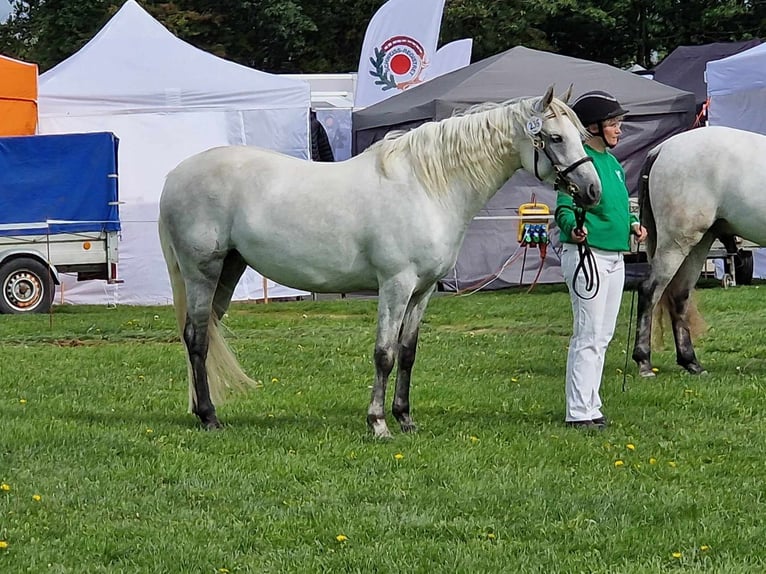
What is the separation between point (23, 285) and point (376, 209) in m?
9.63

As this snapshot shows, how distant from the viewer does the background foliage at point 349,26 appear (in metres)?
33.7

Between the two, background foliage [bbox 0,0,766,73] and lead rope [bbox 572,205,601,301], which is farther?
background foliage [bbox 0,0,766,73]

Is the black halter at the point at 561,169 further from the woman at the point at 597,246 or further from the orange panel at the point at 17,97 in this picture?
the orange panel at the point at 17,97

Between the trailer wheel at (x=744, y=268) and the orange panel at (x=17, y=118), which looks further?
the trailer wheel at (x=744, y=268)

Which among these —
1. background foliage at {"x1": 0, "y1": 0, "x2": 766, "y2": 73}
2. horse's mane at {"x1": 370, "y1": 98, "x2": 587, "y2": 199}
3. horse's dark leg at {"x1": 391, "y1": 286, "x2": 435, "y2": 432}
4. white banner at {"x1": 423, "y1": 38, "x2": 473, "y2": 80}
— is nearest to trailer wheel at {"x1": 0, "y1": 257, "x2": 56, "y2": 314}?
horse's dark leg at {"x1": 391, "y1": 286, "x2": 435, "y2": 432}

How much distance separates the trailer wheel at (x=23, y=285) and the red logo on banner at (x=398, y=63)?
27.4 feet

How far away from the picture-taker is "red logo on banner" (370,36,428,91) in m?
21.4

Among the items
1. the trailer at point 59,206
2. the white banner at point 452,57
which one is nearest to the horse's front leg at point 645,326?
the trailer at point 59,206

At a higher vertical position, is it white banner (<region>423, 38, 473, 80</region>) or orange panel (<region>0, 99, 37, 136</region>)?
white banner (<region>423, 38, 473, 80</region>)

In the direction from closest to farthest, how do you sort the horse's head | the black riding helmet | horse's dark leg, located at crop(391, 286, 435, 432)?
the horse's head < the black riding helmet < horse's dark leg, located at crop(391, 286, 435, 432)

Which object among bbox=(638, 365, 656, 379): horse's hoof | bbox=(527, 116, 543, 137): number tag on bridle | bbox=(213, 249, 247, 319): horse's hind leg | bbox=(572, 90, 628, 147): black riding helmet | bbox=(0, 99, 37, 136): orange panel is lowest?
bbox=(638, 365, 656, 379): horse's hoof

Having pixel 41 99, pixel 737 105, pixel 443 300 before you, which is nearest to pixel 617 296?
pixel 443 300

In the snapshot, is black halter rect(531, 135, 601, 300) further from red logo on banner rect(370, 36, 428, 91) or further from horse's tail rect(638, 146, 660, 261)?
red logo on banner rect(370, 36, 428, 91)

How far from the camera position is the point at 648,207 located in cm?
991
